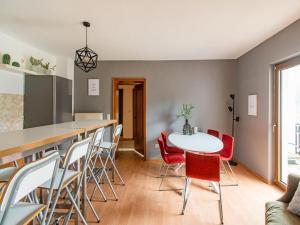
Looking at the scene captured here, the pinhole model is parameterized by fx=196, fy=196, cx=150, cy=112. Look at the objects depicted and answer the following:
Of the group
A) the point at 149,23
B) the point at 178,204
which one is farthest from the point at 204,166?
the point at 149,23

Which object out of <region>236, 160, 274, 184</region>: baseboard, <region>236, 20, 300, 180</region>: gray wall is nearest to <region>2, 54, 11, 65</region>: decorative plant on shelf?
<region>236, 20, 300, 180</region>: gray wall

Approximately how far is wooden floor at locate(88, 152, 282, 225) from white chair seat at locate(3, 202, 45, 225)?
1.33 meters

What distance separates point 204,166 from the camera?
89.7 inches

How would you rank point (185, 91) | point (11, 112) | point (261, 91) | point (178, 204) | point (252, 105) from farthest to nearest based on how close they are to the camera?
point (185, 91) < point (252, 105) < point (261, 91) < point (11, 112) < point (178, 204)

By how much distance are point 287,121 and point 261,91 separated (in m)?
0.69

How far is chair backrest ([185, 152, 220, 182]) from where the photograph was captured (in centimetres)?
223

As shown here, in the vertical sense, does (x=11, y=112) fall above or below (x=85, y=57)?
below

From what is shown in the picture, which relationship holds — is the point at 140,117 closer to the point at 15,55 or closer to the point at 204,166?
the point at 15,55

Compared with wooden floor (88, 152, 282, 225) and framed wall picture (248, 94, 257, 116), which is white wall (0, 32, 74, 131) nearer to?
wooden floor (88, 152, 282, 225)

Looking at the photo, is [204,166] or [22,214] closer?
[22,214]

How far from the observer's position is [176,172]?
3984 mm

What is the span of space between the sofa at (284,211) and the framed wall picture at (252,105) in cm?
220

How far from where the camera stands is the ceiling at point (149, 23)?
2.29 m

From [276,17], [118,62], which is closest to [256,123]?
[276,17]
